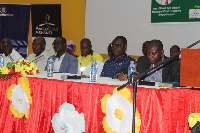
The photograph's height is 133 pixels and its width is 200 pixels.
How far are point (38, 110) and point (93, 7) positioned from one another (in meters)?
3.65

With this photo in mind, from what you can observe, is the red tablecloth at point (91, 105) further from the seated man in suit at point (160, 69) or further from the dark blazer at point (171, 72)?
the dark blazer at point (171, 72)

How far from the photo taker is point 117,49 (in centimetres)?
400

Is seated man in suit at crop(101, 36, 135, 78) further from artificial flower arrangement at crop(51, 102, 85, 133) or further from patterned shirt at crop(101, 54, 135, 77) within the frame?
artificial flower arrangement at crop(51, 102, 85, 133)

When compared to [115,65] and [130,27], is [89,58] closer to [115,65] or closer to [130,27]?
[130,27]

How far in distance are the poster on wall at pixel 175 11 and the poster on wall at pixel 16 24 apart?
3.13m

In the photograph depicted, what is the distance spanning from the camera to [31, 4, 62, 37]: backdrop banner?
265 inches

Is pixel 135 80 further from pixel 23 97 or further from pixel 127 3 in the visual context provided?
pixel 127 3

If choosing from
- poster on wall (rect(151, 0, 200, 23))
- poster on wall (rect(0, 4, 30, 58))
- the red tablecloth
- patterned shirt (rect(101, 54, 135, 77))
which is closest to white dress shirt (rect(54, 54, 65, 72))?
patterned shirt (rect(101, 54, 135, 77))

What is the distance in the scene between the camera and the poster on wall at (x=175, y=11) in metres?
4.86

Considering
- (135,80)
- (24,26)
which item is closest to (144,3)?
(24,26)

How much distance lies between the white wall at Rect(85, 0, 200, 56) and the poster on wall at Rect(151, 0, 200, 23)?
8 centimetres

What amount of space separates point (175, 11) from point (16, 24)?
12.5ft

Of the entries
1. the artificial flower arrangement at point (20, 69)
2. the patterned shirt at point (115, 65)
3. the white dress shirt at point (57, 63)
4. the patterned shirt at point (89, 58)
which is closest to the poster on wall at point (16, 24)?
the patterned shirt at point (89, 58)

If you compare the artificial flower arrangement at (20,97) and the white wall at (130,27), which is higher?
the white wall at (130,27)
